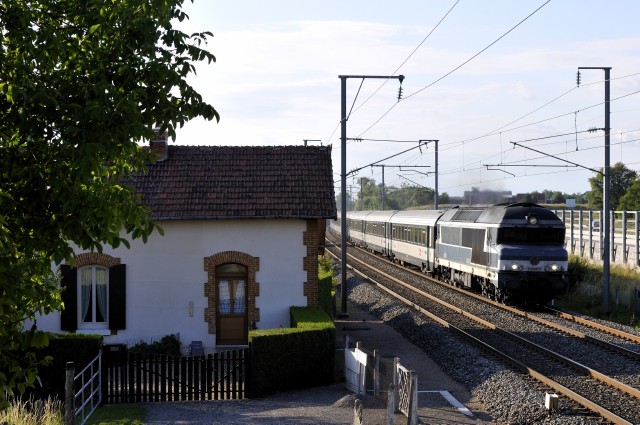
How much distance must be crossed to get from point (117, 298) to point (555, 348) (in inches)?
413

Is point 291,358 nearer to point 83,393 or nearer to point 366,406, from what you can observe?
point 366,406

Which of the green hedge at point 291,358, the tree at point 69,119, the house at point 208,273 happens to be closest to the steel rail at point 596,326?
the house at point 208,273

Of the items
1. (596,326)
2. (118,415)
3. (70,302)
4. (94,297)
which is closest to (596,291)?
(596,326)

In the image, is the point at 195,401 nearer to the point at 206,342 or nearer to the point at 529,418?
the point at 206,342

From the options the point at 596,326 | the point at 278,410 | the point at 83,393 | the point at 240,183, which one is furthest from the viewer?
the point at 596,326

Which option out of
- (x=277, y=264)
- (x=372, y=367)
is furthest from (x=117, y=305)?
(x=372, y=367)

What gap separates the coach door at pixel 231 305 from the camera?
20172 millimetres

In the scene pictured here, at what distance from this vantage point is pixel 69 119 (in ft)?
22.2

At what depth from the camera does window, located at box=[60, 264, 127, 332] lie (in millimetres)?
19562

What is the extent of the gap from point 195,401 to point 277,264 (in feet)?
18.1

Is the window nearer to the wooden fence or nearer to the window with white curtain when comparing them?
the window with white curtain

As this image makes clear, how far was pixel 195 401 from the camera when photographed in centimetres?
1521

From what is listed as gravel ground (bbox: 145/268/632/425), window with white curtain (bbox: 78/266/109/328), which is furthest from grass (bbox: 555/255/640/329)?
window with white curtain (bbox: 78/266/109/328)

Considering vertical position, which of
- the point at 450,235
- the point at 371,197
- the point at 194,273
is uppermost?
the point at 371,197
